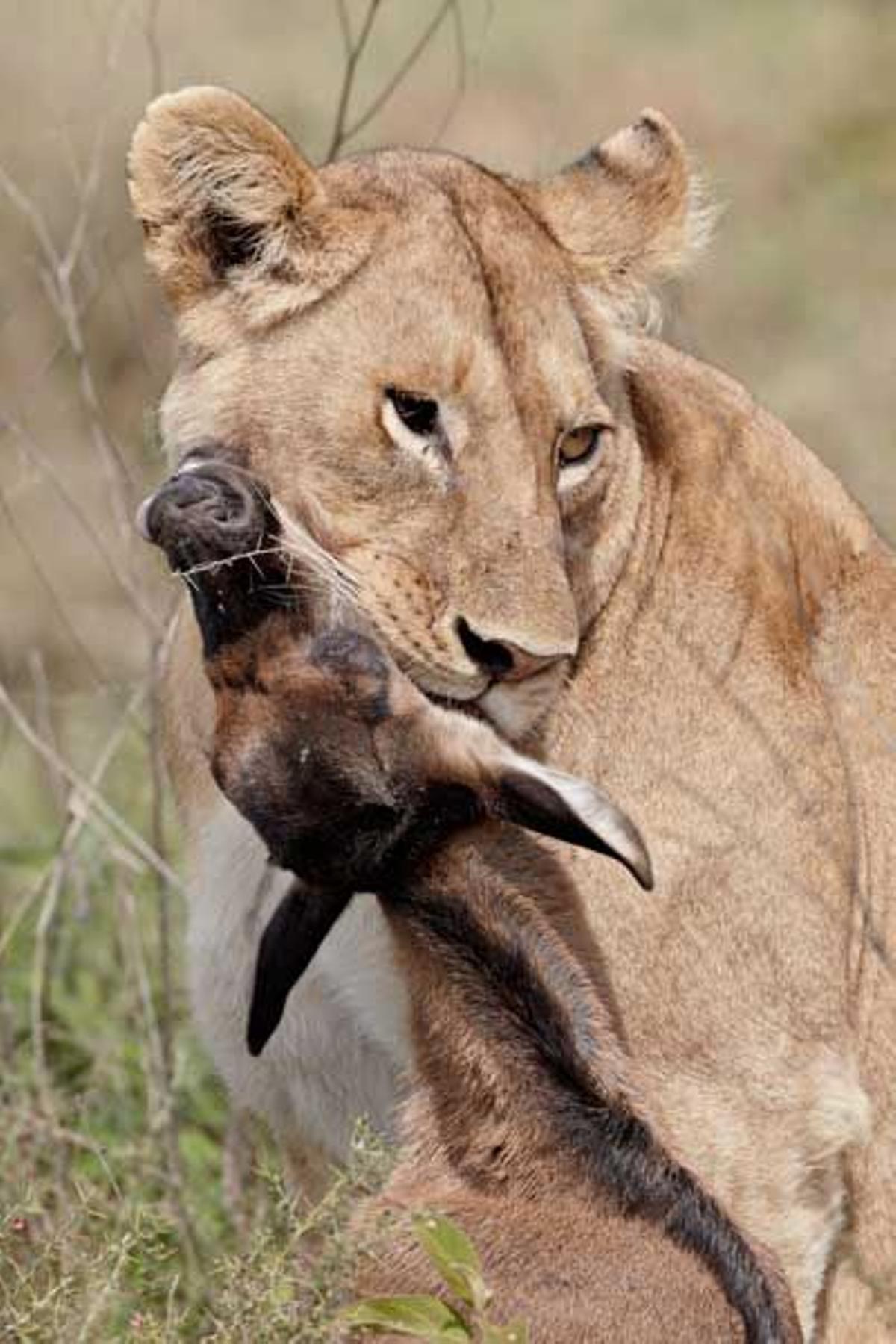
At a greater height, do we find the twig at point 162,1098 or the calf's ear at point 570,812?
the calf's ear at point 570,812

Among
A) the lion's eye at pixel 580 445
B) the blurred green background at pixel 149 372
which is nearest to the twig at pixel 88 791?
the blurred green background at pixel 149 372

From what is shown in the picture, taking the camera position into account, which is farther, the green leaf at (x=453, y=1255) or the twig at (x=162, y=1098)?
the twig at (x=162, y=1098)

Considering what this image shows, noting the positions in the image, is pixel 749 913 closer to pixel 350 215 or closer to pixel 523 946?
pixel 523 946

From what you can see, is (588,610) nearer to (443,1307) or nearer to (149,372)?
(443,1307)

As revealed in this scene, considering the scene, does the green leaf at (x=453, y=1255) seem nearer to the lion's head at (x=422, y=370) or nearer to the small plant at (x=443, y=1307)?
the small plant at (x=443, y=1307)

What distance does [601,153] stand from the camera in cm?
470

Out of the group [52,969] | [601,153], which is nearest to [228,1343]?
[601,153]

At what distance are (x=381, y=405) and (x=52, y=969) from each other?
2357mm

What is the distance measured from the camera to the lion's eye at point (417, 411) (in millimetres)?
4203

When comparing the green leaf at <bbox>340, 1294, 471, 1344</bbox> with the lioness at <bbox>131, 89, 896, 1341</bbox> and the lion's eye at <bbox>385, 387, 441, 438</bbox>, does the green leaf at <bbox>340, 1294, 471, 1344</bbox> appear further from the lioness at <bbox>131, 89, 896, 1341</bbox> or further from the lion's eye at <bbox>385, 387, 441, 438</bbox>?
the lion's eye at <bbox>385, 387, 441, 438</bbox>

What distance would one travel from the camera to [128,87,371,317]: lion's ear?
4301mm

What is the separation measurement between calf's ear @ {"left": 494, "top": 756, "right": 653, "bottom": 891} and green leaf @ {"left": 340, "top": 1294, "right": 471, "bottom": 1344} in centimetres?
61

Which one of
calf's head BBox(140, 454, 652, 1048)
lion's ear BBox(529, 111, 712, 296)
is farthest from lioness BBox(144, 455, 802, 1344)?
lion's ear BBox(529, 111, 712, 296)

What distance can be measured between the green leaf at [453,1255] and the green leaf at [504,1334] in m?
0.03
